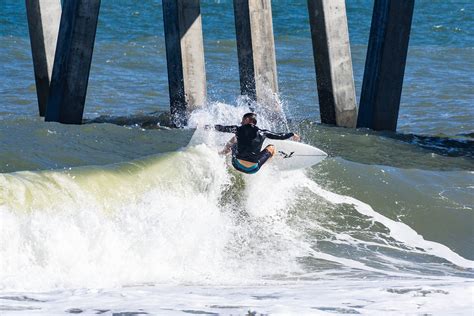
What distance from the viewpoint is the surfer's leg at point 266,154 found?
11.5 meters

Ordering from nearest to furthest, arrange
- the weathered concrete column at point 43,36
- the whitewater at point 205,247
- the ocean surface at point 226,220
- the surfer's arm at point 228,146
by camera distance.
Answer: the whitewater at point 205,247 → the ocean surface at point 226,220 → the surfer's arm at point 228,146 → the weathered concrete column at point 43,36

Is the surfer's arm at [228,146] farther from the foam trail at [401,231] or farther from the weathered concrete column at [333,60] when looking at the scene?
the weathered concrete column at [333,60]

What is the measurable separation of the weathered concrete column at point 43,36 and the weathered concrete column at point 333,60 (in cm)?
359

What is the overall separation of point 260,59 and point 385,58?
1.76 m

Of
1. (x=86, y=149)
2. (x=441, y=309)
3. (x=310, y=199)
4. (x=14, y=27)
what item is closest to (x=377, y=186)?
(x=310, y=199)

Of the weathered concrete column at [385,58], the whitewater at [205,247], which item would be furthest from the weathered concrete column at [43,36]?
the weathered concrete column at [385,58]

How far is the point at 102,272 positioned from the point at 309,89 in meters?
11.4

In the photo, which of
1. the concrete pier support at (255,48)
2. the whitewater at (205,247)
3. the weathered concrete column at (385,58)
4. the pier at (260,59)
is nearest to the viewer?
the whitewater at (205,247)

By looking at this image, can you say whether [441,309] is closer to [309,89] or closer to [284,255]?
[284,255]

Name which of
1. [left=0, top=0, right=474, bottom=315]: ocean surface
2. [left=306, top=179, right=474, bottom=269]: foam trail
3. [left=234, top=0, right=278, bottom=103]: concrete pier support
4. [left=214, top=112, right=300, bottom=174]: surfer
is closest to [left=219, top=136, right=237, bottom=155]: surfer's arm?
[left=214, top=112, right=300, bottom=174]: surfer

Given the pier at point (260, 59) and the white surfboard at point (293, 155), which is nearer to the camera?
the white surfboard at point (293, 155)

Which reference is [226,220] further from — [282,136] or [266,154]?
[282,136]

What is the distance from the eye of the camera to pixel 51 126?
1330 centimetres

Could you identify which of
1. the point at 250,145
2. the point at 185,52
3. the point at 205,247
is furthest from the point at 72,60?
the point at 205,247
